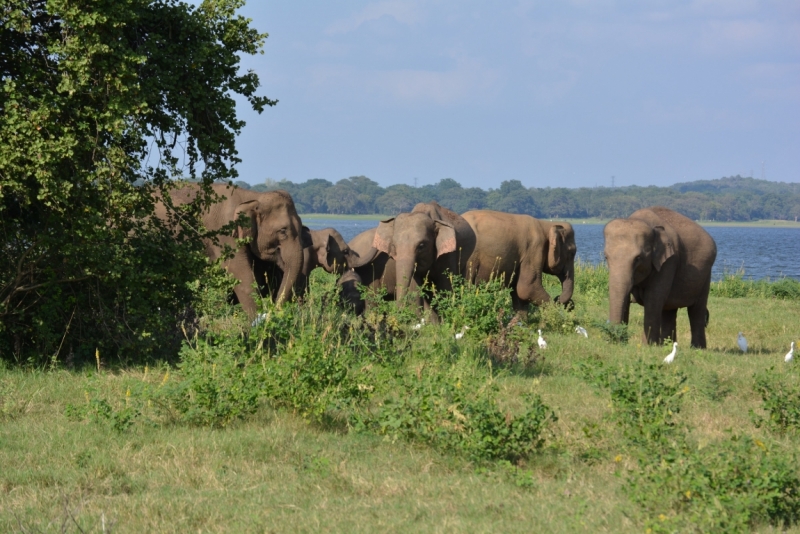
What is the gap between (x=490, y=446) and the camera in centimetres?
707

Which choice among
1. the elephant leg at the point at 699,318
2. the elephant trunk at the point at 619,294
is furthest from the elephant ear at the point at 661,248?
the elephant leg at the point at 699,318

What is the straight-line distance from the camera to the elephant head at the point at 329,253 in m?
16.0

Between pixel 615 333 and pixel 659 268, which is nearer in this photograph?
pixel 615 333

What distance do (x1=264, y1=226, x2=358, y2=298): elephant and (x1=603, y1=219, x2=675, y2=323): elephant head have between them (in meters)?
3.97

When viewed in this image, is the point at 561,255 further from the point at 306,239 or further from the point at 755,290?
the point at 755,290

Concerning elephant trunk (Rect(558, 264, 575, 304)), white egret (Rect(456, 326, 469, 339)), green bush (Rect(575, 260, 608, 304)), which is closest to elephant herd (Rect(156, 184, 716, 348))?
elephant trunk (Rect(558, 264, 575, 304))

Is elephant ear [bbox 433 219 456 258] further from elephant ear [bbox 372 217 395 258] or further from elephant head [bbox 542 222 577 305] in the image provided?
elephant head [bbox 542 222 577 305]

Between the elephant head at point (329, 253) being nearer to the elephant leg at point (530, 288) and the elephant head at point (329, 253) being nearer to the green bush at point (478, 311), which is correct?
the elephant leg at point (530, 288)

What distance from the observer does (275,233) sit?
14.2 metres

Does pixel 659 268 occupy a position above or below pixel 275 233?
below

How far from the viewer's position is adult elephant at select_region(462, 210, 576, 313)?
17.6 meters

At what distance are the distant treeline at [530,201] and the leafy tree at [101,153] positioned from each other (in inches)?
5164

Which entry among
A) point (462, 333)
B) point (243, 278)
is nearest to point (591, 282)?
point (243, 278)

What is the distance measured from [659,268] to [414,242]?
3588mm
